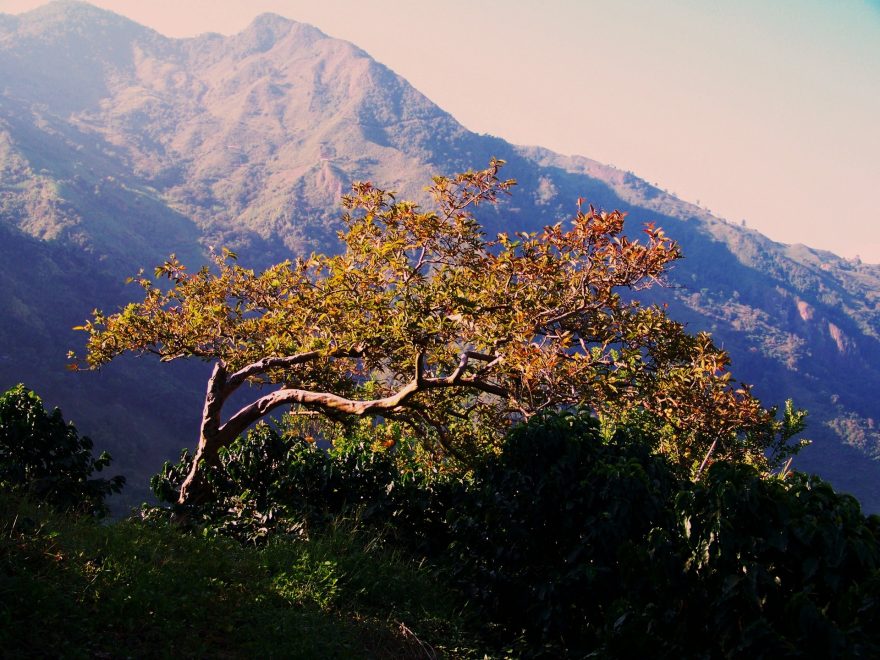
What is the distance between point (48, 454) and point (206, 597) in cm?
422

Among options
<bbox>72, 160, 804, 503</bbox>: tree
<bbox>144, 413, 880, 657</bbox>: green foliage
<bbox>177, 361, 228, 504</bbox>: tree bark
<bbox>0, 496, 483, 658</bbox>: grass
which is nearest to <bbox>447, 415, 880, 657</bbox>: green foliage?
<bbox>144, 413, 880, 657</bbox>: green foliage

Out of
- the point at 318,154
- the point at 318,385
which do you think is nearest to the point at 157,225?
the point at 318,154

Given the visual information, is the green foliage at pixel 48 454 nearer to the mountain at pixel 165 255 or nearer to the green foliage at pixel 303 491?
the green foliage at pixel 303 491

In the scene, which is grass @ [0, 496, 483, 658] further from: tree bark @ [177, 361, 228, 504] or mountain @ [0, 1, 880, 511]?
mountain @ [0, 1, 880, 511]

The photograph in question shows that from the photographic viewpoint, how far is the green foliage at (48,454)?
829cm

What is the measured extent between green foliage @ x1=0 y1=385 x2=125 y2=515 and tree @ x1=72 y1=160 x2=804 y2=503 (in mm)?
1248

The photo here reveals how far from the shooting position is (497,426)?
9812 millimetres

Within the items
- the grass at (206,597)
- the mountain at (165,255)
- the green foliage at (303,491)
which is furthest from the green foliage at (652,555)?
the mountain at (165,255)

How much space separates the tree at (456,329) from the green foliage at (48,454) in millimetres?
1248

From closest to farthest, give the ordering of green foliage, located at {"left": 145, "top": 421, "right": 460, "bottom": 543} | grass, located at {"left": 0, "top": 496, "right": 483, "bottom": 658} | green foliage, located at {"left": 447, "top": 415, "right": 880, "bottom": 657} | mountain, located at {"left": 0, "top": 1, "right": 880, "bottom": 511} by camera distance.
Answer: green foliage, located at {"left": 447, "top": 415, "right": 880, "bottom": 657} < grass, located at {"left": 0, "top": 496, "right": 483, "bottom": 658} < green foliage, located at {"left": 145, "top": 421, "right": 460, "bottom": 543} < mountain, located at {"left": 0, "top": 1, "right": 880, "bottom": 511}

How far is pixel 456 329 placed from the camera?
29.5ft

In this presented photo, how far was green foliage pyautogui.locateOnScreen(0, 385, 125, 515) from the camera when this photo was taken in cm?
829

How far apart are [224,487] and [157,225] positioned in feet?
451

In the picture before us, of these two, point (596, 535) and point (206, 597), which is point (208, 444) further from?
point (596, 535)
